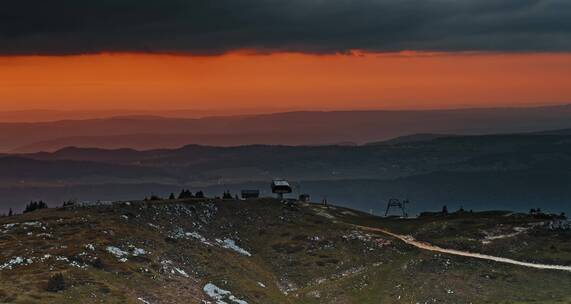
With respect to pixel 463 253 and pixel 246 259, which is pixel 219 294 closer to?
pixel 246 259

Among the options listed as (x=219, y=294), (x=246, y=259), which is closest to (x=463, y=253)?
→ (x=246, y=259)

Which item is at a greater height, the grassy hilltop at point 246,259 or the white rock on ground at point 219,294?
the grassy hilltop at point 246,259

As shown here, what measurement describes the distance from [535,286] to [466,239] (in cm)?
3227

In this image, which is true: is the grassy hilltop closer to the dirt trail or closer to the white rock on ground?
the white rock on ground

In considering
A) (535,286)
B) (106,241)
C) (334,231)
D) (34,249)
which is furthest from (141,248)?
(535,286)

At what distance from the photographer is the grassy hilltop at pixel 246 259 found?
359ft

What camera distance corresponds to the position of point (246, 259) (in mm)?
142250

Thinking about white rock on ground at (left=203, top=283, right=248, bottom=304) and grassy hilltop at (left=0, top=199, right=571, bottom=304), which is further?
white rock on ground at (left=203, top=283, right=248, bottom=304)

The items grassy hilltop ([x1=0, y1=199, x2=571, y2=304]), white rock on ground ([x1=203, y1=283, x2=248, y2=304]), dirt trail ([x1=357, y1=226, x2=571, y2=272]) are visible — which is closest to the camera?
grassy hilltop ([x1=0, y1=199, x2=571, y2=304])

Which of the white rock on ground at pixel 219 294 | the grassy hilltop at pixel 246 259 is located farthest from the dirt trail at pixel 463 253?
the white rock on ground at pixel 219 294

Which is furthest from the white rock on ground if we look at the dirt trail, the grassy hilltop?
the dirt trail

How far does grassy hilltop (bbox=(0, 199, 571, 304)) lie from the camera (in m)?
110

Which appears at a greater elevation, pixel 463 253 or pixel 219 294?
pixel 463 253

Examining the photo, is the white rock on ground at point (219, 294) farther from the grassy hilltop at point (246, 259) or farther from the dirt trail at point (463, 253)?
the dirt trail at point (463, 253)
